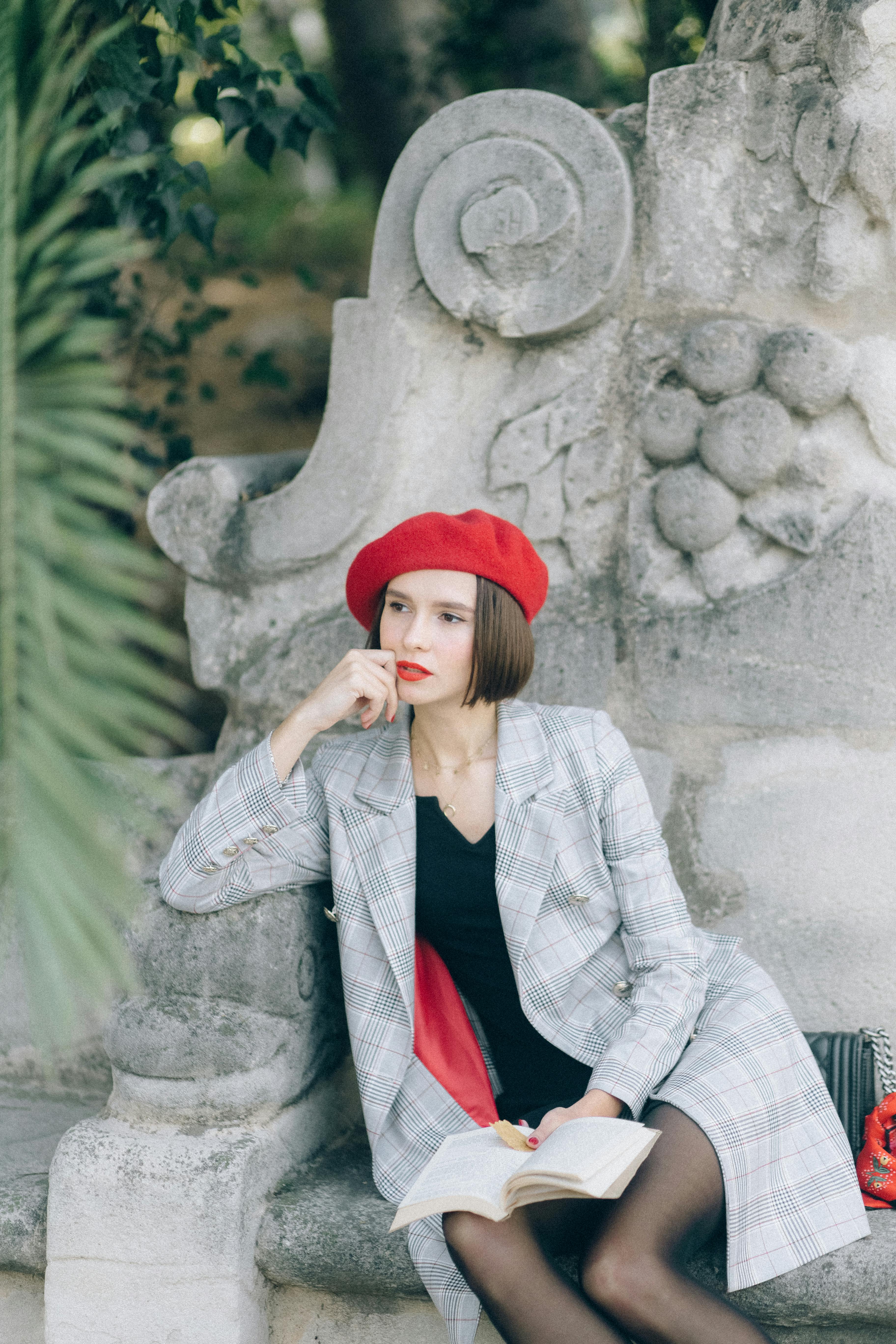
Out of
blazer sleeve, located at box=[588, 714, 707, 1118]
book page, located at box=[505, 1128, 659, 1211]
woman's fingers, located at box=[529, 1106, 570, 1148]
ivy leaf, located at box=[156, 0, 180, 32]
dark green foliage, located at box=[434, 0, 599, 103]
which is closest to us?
book page, located at box=[505, 1128, 659, 1211]

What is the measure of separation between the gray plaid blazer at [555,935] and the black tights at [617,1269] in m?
0.13

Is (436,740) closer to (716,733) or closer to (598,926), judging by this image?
(598,926)

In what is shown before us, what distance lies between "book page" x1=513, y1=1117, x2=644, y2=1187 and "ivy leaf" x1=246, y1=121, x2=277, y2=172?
2.17 meters

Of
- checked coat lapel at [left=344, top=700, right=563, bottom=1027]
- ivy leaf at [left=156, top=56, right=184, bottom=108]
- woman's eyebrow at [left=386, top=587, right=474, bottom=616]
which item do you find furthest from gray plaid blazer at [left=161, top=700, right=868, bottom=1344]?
ivy leaf at [left=156, top=56, right=184, bottom=108]

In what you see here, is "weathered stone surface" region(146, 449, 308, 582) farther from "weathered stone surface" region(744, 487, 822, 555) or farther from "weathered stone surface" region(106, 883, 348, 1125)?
"weathered stone surface" region(744, 487, 822, 555)

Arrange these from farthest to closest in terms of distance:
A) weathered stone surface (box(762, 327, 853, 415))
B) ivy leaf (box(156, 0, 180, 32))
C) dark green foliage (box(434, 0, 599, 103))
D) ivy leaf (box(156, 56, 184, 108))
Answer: dark green foliage (box(434, 0, 599, 103))
ivy leaf (box(156, 56, 184, 108))
ivy leaf (box(156, 0, 180, 32))
weathered stone surface (box(762, 327, 853, 415))

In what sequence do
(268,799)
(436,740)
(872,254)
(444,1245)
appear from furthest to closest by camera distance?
1. (872,254)
2. (436,740)
3. (268,799)
4. (444,1245)

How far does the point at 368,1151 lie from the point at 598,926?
0.58 metres

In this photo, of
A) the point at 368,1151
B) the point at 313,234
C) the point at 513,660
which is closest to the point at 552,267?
the point at 513,660

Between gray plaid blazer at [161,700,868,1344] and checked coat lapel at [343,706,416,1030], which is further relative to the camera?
checked coat lapel at [343,706,416,1030]

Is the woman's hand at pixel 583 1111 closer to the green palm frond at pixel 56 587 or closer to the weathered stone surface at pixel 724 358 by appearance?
the green palm frond at pixel 56 587

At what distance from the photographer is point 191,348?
13.0ft

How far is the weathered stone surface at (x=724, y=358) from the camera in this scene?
2.17 m

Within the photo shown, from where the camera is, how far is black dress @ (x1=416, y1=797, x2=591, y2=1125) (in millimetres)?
1872
